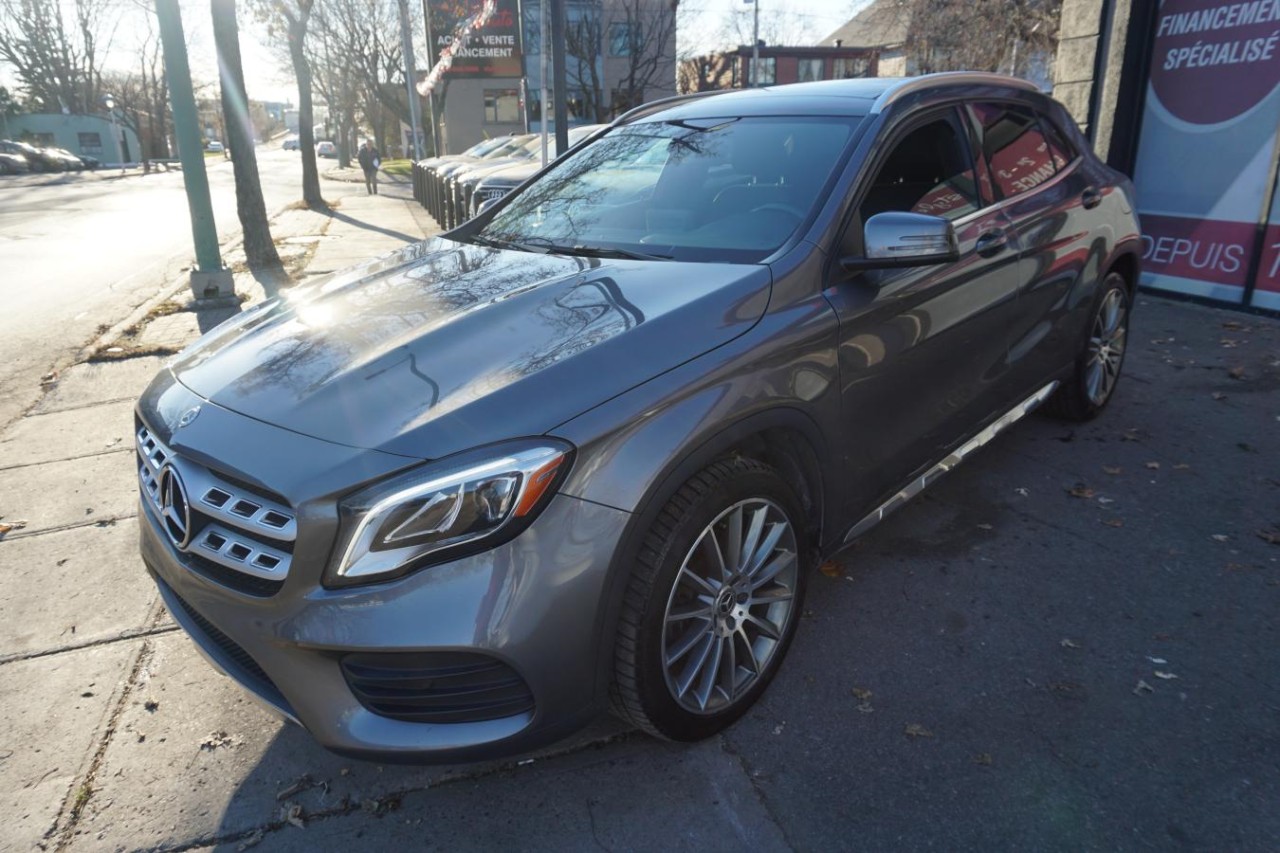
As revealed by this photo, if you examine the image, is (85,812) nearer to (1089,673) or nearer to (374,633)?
(374,633)

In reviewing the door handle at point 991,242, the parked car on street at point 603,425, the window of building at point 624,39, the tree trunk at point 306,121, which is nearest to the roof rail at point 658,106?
the parked car on street at point 603,425

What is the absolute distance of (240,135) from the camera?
10227 millimetres

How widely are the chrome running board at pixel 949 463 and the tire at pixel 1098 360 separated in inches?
13.4

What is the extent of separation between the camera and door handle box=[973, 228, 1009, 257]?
11.2 ft

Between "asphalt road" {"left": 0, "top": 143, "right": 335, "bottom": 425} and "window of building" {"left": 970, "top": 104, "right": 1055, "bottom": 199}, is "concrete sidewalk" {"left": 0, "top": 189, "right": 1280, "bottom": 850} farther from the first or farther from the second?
"asphalt road" {"left": 0, "top": 143, "right": 335, "bottom": 425}

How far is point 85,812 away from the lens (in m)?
2.44

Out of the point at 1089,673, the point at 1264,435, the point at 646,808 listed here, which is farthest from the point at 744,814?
the point at 1264,435

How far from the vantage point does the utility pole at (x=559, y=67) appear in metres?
9.08

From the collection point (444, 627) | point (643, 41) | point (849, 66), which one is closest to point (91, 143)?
point (643, 41)

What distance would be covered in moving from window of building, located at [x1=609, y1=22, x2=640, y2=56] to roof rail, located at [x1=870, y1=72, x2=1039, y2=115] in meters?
33.9

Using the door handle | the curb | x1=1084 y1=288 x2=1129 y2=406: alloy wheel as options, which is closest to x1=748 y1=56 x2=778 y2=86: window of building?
the curb

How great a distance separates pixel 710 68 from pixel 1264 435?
41.7 m

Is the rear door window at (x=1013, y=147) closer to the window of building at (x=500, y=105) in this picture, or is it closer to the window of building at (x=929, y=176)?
the window of building at (x=929, y=176)

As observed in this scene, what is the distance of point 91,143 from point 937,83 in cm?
8325
